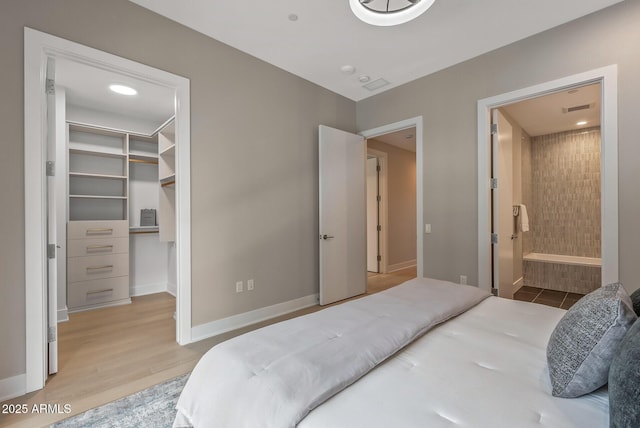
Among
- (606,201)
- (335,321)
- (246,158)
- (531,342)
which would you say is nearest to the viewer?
(531,342)

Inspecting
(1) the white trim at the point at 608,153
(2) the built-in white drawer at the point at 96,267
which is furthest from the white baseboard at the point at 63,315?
(1) the white trim at the point at 608,153

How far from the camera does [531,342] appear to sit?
1.33m

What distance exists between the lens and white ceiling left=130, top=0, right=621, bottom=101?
91.4 inches

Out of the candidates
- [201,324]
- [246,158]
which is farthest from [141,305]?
[246,158]

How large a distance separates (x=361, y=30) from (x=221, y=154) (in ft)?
5.68

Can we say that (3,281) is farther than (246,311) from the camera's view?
No

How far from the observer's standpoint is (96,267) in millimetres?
3654

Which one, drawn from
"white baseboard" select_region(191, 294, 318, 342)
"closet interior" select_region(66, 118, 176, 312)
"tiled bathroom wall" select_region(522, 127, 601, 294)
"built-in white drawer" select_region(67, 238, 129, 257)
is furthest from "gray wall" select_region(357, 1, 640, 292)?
"built-in white drawer" select_region(67, 238, 129, 257)

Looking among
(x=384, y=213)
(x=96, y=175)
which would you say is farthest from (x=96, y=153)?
(x=384, y=213)

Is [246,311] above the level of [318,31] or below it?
below

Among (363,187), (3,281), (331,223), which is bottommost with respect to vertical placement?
(3,281)

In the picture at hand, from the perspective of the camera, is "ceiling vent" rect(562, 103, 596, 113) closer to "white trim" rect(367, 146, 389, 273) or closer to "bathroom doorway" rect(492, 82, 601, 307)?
"bathroom doorway" rect(492, 82, 601, 307)

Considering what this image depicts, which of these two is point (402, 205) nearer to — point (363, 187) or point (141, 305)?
point (363, 187)

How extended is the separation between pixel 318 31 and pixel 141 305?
3793mm
